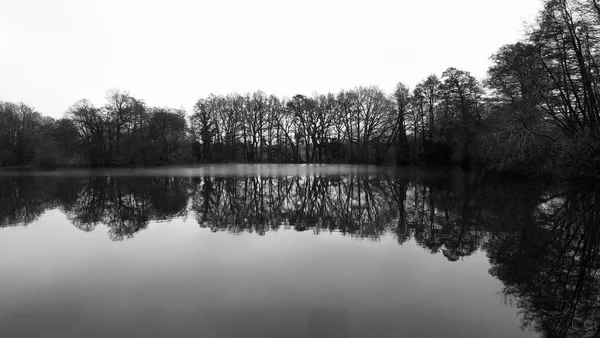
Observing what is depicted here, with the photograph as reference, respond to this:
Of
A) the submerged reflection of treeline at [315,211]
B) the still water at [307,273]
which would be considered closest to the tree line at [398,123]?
the submerged reflection of treeline at [315,211]

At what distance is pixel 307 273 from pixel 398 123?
5299cm

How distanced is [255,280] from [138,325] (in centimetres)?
201

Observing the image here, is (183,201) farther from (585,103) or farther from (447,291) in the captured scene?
(585,103)

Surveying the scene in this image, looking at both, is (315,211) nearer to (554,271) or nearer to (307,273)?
(307,273)

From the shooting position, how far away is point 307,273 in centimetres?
610

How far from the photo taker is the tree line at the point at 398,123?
18.6m

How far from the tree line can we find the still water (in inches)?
356

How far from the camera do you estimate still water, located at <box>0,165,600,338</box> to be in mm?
4203

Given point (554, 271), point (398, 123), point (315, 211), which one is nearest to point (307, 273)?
point (554, 271)

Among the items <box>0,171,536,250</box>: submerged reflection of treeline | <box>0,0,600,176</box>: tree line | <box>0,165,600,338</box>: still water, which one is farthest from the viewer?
<box>0,0,600,176</box>: tree line

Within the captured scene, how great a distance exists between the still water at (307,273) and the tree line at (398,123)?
29.7ft

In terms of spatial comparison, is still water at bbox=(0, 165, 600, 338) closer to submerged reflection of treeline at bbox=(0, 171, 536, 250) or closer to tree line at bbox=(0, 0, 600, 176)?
submerged reflection of treeline at bbox=(0, 171, 536, 250)

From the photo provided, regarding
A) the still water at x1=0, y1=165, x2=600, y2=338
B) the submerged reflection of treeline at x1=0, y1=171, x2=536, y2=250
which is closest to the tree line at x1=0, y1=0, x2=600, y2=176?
the submerged reflection of treeline at x1=0, y1=171, x2=536, y2=250

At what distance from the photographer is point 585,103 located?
61.7ft
